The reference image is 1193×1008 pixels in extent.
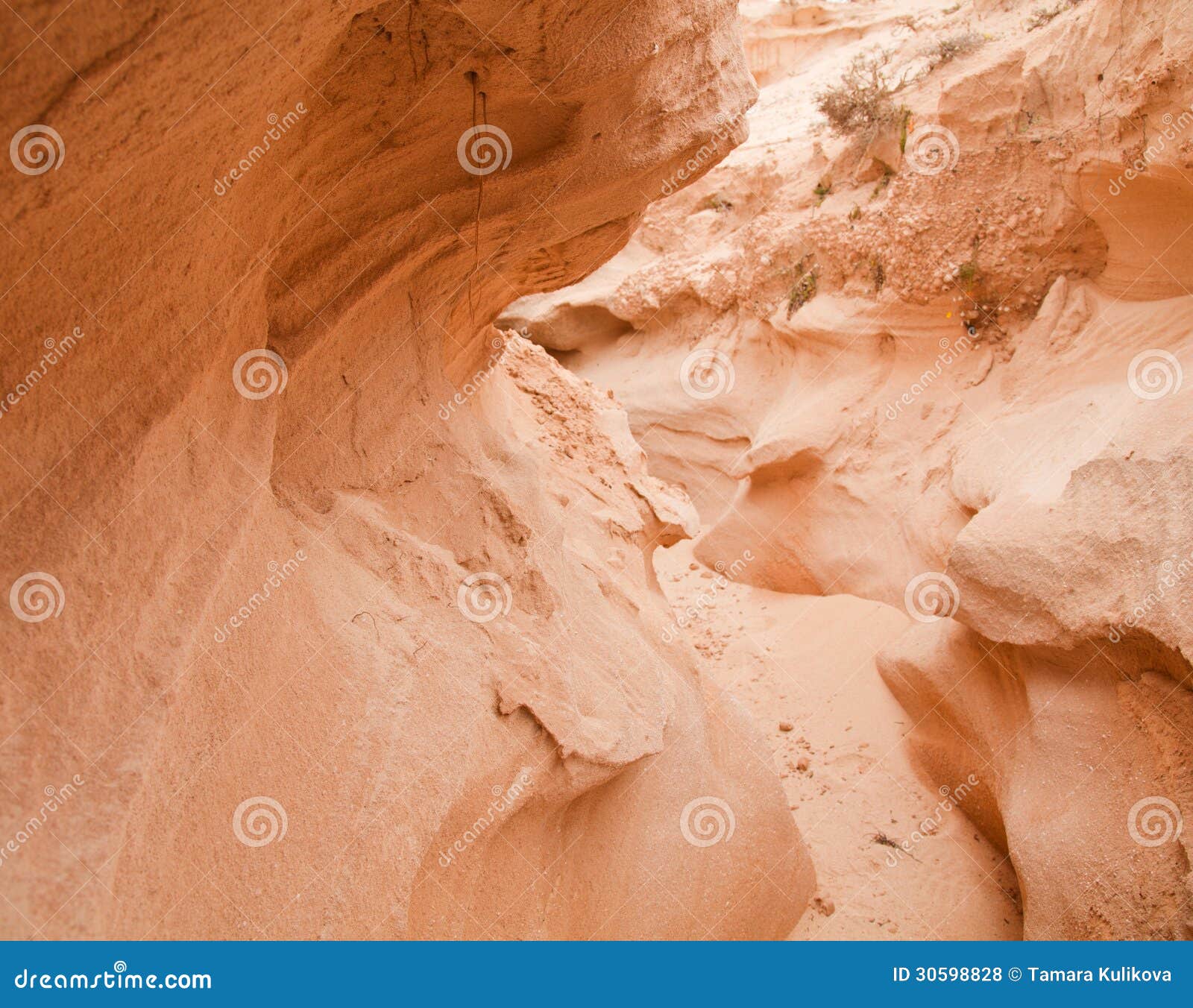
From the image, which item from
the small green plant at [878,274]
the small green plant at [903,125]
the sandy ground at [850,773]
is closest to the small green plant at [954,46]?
the small green plant at [903,125]

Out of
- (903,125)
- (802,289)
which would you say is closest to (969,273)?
(903,125)

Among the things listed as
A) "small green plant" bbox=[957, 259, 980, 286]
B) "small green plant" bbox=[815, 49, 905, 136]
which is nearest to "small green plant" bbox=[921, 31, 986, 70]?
"small green plant" bbox=[815, 49, 905, 136]

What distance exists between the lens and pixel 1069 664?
14.2ft

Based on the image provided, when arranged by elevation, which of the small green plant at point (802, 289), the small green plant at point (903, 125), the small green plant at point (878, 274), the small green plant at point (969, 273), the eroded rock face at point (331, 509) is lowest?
the eroded rock face at point (331, 509)

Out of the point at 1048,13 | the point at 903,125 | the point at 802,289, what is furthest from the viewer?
the point at 802,289

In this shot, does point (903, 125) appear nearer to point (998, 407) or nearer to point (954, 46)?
point (954, 46)

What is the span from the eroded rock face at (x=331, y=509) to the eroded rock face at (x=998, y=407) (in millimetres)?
1521

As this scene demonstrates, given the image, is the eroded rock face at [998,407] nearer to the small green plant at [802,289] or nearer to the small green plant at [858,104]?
the small green plant at [802,289]

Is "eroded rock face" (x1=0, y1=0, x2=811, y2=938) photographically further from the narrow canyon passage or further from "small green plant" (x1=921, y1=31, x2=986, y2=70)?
"small green plant" (x1=921, y1=31, x2=986, y2=70)

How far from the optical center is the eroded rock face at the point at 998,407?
3.96 meters

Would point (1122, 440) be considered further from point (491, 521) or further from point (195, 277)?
point (195, 277)

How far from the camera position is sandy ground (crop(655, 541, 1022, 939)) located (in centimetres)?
463

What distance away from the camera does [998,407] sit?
254 inches

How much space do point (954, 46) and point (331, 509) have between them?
7017 mm
